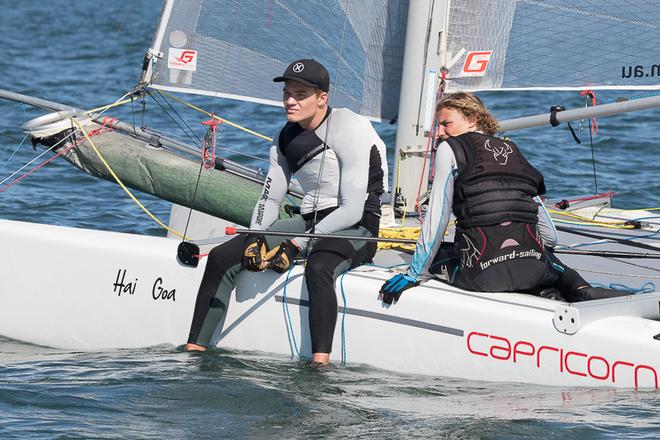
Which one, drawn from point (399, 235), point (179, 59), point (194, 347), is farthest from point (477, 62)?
point (194, 347)

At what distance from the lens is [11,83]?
12.9 metres

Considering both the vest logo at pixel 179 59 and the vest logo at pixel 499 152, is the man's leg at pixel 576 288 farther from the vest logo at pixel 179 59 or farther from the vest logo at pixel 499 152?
the vest logo at pixel 179 59

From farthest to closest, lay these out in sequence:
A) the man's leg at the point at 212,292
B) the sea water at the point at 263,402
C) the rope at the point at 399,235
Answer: the rope at the point at 399,235 → the man's leg at the point at 212,292 → the sea water at the point at 263,402

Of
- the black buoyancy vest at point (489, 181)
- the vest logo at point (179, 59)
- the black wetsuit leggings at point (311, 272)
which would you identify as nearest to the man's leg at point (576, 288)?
the black buoyancy vest at point (489, 181)

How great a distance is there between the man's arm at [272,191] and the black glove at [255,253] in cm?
13

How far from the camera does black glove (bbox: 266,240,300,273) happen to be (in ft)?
14.8

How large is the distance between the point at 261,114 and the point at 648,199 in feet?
16.1

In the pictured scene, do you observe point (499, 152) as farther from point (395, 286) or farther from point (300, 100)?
point (300, 100)

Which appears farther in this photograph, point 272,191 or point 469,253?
point 272,191

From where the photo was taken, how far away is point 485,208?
4.12m

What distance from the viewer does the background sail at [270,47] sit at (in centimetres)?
563

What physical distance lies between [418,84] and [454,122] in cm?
132

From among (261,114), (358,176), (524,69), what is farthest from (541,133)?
(358,176)

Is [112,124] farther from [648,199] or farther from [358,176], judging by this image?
[648,199]
